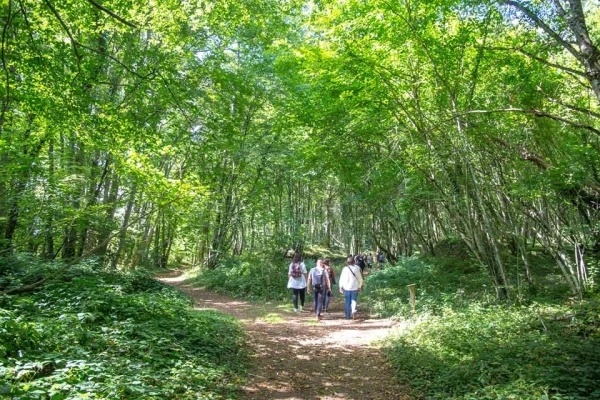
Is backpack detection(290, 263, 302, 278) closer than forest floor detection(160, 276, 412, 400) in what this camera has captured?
No

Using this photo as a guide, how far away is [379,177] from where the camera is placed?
1166 cm

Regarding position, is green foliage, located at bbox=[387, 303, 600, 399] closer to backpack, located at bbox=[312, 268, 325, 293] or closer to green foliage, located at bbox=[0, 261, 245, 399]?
green foliage, located at bbox=[0, 261, 245, 399]

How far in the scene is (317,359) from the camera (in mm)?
6273

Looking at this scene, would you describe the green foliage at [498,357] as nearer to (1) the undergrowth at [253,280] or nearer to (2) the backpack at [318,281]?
(2) the backpack at [318,281]

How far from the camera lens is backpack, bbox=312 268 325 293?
10398mm

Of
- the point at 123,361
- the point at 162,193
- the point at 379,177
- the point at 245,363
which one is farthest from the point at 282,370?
the point at 379,177

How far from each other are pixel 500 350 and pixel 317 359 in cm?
284

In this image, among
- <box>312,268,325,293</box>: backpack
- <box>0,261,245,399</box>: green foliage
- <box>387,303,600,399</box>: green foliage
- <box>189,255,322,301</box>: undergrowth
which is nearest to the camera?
<box>0,261,245,399</box>: green foliage

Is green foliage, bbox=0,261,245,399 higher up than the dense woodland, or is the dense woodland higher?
the dense woodland

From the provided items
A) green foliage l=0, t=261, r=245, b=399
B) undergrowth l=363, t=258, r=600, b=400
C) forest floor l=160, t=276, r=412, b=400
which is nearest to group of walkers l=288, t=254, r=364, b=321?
forest floor l=160, t=276, r=412, b=400

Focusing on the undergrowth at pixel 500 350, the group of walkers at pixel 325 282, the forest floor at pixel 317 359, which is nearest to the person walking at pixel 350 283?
the group of walkers at pixel 325 282

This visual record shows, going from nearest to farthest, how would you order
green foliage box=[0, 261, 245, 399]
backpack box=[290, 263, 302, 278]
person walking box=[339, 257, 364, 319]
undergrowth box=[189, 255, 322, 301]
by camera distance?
green foliage box=[0, 261, 245, 399], person walking box=[339, 257, 364, 319], backpack box=[290, 263, 302, 278], undergrowth box=[189, 255, 322, 301]

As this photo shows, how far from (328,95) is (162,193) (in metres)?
5.24

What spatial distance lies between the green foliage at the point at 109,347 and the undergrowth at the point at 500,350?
107 inches
